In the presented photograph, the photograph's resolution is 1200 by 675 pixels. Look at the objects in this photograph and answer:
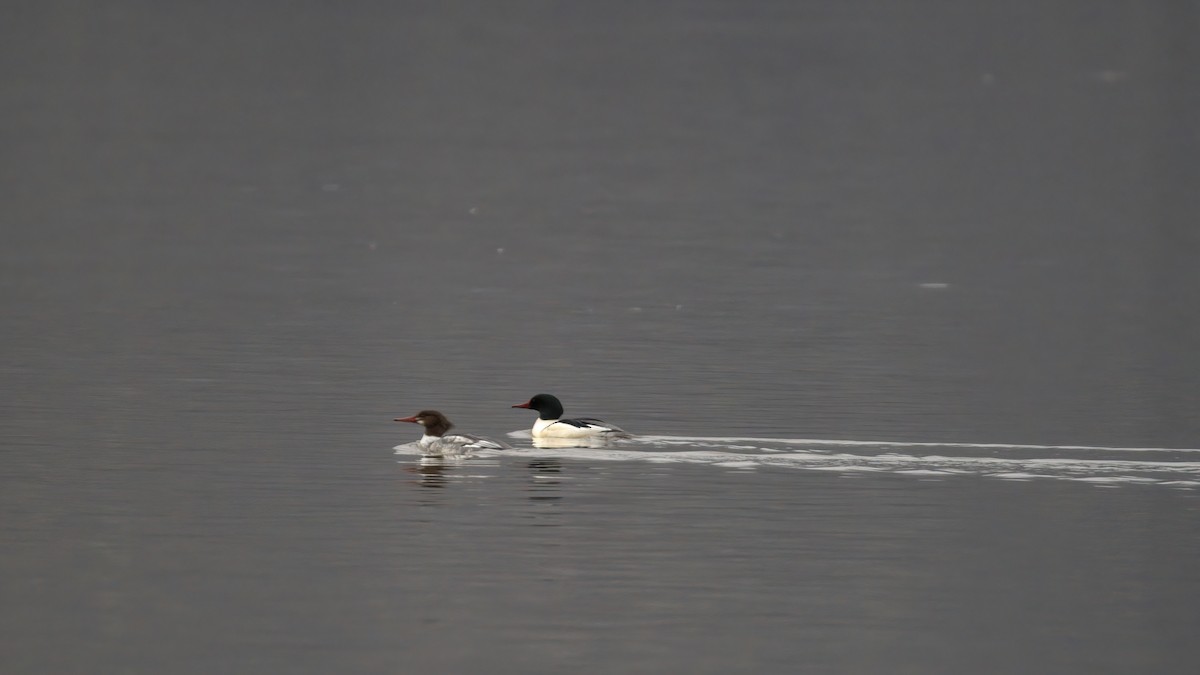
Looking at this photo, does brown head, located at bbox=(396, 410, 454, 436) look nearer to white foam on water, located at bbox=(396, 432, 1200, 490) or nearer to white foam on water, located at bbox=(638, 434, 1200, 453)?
white foam on water, located at bbox=(396, 432, 1200, 490)

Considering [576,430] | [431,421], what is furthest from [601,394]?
[431,421]

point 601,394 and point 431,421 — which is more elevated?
point 601,394

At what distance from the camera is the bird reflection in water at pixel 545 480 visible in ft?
58.7

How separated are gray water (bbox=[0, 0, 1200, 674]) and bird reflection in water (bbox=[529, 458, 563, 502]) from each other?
0.06 meters

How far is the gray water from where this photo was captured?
14.4 m

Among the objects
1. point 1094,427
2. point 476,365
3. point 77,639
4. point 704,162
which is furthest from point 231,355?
point 704,162

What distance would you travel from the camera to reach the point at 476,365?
26.2 m

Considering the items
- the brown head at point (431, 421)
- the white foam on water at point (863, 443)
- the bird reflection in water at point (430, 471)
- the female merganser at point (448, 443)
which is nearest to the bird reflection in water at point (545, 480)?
the female merganser at point (448, 443)

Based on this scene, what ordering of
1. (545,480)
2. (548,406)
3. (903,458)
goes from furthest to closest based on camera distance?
(548,406)
(903,458)
(545,480)

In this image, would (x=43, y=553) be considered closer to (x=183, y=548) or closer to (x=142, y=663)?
(x=183, y=548)

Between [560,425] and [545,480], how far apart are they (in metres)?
1.91

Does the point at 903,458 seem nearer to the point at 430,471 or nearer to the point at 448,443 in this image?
the point at 448,443

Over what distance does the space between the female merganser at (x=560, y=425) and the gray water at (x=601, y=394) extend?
0.30m

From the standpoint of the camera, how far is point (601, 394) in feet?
78.6
